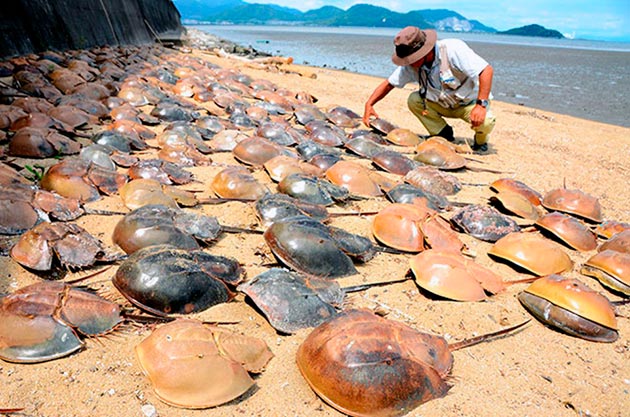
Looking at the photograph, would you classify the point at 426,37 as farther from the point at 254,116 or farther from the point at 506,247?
the point at 506,247

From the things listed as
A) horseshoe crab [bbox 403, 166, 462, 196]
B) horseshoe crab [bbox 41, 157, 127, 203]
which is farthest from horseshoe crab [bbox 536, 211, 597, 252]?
horseshoe crab [bbox 41, 157, 127, 203]

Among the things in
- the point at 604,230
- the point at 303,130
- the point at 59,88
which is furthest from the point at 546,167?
the point at 59,88

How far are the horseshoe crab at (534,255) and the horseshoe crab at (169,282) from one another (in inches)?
61.2

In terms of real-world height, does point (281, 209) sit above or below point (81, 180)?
below

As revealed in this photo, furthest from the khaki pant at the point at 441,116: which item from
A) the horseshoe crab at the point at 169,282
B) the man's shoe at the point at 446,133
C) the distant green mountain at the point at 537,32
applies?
the distant green mountain at the point at 537,32

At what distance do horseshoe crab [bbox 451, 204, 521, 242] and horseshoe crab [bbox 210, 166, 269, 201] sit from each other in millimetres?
1296

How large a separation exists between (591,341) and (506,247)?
68cm

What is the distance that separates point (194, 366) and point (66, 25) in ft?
26.1

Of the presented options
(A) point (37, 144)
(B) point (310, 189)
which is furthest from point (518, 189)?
(A) point (37, 144)

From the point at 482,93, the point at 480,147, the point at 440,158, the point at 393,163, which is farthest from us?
the point at 480,147

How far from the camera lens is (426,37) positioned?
428cm

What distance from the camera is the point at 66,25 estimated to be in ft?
23.9

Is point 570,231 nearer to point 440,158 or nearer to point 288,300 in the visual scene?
point 440,158

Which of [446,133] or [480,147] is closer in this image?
[480,147]
